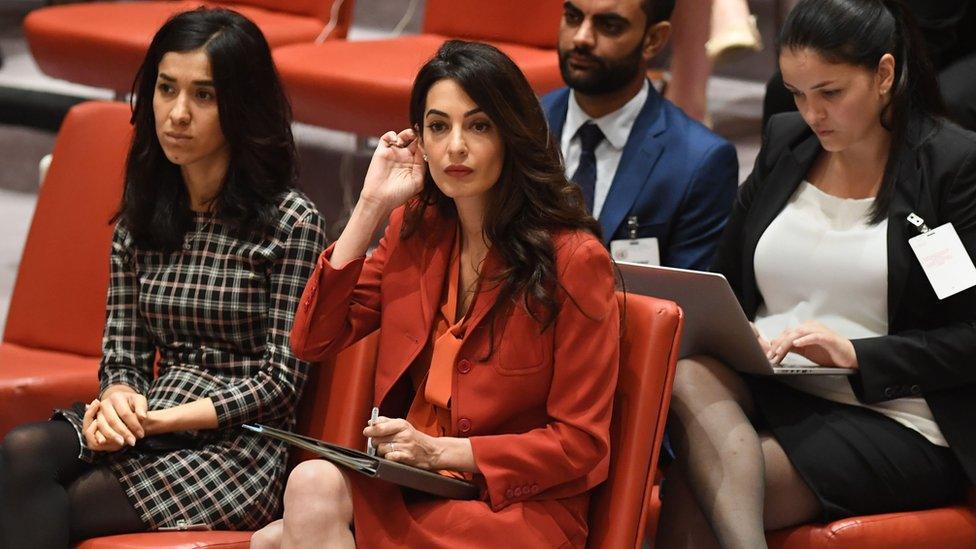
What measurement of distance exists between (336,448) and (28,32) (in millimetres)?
2759

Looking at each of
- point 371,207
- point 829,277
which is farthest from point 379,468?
point 829,277

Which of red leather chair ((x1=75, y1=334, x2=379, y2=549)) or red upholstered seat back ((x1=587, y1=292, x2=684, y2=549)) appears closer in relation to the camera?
red upholstered seat back ((x1=587, y1=292, x2=684, y2=549))

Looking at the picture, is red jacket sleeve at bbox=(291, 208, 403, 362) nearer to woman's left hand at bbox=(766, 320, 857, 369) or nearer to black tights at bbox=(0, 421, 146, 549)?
black tights at bbox=(0, 421, 146, 549)

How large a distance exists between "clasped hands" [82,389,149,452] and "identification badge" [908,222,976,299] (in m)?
1.29

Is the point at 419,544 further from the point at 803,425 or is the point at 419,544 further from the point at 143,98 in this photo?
the point at 143,98

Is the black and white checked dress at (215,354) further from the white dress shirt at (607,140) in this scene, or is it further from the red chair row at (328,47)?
the red chair row at (328,47)

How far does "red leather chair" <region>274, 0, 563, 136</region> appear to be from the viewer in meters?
3.87

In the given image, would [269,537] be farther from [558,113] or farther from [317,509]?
[558,113]

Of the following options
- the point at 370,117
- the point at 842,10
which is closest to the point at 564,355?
the point at 842,10

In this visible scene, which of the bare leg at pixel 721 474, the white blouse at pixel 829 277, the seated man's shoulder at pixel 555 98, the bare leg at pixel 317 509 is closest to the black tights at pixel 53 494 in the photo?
the bare leg at pixel 317 509

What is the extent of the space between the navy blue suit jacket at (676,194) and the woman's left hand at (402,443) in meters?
0.88

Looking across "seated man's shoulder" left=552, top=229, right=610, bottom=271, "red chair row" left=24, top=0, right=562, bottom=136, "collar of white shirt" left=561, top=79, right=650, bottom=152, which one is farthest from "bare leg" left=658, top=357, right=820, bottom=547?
"red chair row" left=24, top=0, right=562, bottom=136

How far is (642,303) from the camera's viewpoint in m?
2.29

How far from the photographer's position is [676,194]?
2.95 meters
